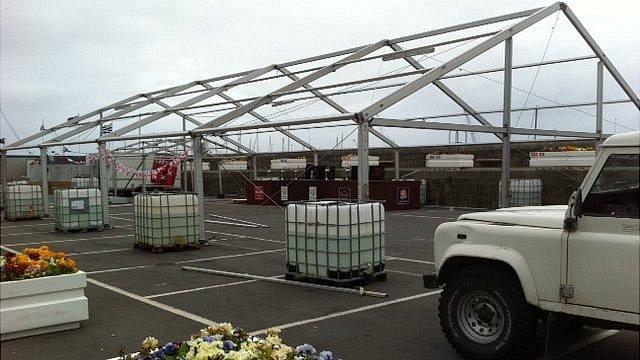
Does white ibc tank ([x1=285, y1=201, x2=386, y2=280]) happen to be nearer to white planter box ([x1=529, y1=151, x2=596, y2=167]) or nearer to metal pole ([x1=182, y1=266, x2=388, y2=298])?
metal pole ([x1=182, y1=266, x2=388, y2=298])

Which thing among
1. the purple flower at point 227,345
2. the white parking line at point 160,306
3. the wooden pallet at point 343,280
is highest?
the purple flower at point 227,345

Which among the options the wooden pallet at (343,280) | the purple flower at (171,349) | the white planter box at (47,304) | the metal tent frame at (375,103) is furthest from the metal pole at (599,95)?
the purple flower at (171,349)

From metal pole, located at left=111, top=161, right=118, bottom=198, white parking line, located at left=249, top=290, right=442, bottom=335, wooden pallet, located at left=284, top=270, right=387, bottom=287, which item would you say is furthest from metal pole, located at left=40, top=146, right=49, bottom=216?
white parking line, located at left=249, top=290, right=442, bottom=335

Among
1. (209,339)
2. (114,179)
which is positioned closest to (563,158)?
(209,339)

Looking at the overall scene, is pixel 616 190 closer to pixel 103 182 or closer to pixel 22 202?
pixel 103 182

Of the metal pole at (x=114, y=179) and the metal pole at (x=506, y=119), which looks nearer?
the metal pole at (x=506, y=119)

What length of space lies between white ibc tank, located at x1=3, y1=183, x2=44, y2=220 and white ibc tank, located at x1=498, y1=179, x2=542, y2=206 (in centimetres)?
1978

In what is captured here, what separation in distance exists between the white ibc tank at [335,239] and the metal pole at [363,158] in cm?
36

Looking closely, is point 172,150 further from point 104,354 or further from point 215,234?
point 104,354

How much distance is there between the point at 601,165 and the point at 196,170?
11.2 m

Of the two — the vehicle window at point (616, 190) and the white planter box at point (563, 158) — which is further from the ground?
the white planter box at point (563, 158)

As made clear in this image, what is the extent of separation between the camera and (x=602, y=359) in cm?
502

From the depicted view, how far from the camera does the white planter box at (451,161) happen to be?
2723cm

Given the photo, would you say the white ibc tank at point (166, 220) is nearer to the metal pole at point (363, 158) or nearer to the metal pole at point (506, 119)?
the metal pole at point (363, 158)
